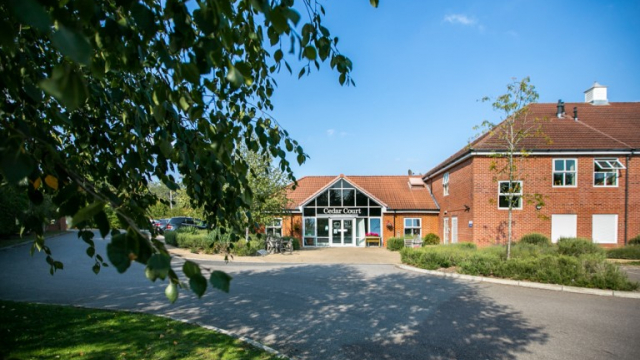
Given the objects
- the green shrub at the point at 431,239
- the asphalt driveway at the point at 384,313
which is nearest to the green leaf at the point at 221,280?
the asphalt driveway at the point at 384,313

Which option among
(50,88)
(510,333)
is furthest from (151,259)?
(510,333)

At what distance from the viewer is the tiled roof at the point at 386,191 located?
92.0 feet

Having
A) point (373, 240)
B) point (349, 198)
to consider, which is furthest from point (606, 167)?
point (349, 198)

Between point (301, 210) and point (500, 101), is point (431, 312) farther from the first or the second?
point (301, 210)

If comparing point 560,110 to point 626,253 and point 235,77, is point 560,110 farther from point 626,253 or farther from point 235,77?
point 235,77

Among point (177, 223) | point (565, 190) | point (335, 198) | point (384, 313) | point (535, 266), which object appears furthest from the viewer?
point (177, 223)

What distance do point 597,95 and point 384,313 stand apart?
25963 millimetres

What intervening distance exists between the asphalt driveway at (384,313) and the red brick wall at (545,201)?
29.9 feet

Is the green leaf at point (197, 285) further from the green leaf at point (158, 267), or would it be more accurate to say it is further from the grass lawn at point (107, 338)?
the grass lawn at point (107, 338)

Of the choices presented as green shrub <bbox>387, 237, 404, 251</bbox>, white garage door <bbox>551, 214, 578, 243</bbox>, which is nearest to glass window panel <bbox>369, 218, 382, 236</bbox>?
green shrub <bbox>387, 237, 404, 251</bbox>

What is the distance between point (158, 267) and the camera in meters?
1.17

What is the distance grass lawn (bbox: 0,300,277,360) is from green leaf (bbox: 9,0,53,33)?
5009 mm

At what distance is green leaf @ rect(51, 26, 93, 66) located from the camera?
0.84 m

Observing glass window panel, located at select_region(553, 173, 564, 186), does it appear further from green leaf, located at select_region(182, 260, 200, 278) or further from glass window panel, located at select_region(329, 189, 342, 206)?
green leaf, located at select_region(182, 260, 200, 278)
